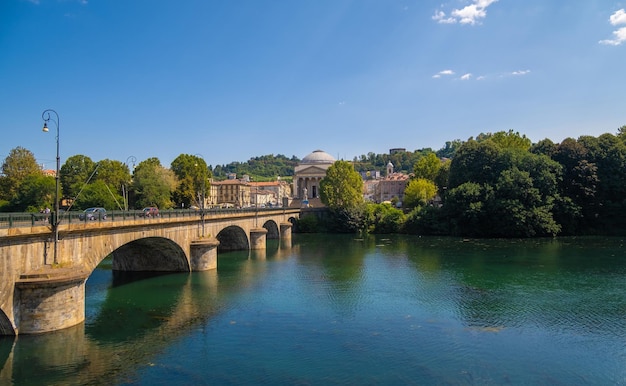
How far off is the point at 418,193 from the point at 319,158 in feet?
186

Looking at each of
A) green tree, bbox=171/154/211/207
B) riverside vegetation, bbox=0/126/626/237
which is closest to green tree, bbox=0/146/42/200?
riverside vegetation, bbox=0/126/626/237

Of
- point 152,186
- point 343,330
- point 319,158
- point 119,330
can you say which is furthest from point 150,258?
point 319,158

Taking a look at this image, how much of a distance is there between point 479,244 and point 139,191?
5113 centimetres

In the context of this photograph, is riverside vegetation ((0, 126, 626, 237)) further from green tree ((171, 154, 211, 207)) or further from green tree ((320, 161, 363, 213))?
green tree ((320, 161, 363, 213))

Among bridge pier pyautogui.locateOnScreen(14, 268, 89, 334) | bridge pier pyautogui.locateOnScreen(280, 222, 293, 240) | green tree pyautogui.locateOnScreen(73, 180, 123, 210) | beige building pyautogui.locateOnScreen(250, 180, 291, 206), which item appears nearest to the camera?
bridge pier pyautogui.locateOnScreen(14, 268, 89, 334)

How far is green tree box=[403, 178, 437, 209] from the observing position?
91.9 meters

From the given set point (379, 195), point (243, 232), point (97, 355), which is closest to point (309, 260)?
point (243, 232)

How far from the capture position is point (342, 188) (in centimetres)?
9069

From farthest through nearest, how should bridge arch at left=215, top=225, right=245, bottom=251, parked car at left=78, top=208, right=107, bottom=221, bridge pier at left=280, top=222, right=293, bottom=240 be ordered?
bridge pier at left=280, top=222, right=293, bottom=240, bridge arch at left=215, top=225, right=245, bottom=251, parked car at left=78, top=208, right=107, bottom=221

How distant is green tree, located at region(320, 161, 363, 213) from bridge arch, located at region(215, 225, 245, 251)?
3561cm

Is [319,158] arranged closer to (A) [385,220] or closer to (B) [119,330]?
(A) [385,220]

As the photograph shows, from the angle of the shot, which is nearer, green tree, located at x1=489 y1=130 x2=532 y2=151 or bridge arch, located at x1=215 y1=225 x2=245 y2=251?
bridge arch, located at x1=215 y1=225 x2=245 y2=251

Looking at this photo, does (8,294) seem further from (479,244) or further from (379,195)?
(379,195)

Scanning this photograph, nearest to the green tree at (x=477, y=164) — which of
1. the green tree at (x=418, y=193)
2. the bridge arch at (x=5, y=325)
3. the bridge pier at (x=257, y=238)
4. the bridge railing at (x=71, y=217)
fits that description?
the green tree at (x=418, y=193)
